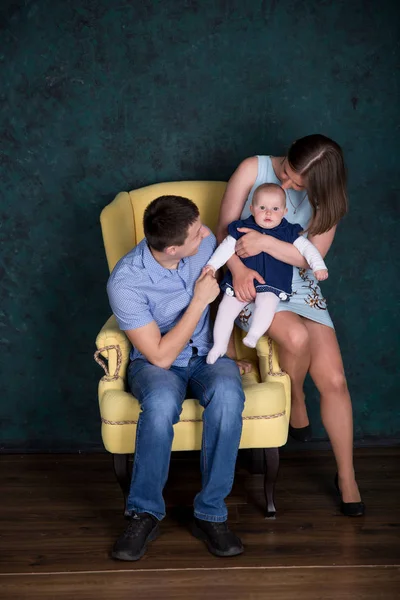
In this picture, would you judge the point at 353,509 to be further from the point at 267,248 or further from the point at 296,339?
the point at 267,248

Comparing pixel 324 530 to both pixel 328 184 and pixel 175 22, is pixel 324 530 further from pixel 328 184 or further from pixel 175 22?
pixel 175 22

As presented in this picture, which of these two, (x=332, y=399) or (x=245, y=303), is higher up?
(x=245, y=303)

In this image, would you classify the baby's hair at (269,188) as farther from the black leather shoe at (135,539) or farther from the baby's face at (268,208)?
the black leather shoe at (135,539)

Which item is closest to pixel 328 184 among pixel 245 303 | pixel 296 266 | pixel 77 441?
pixel 296 266

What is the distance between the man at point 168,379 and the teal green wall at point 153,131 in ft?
2.82

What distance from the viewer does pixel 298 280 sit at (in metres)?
3.21

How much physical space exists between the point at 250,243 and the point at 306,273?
1.18 ft

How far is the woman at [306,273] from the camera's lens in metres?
2.97

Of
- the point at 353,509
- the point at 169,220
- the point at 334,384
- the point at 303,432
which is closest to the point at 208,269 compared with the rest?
the point at 169,220

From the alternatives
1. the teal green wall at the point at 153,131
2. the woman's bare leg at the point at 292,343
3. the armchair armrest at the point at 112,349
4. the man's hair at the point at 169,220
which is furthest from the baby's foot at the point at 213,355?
the teal green wall at the point at 153,131

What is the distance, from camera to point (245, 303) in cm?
306

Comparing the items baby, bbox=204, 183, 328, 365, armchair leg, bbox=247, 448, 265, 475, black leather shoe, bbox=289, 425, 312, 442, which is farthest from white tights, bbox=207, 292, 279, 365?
armchair leg, bbox=247, 448, 265, 475

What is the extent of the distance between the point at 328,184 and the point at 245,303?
21.9 inches

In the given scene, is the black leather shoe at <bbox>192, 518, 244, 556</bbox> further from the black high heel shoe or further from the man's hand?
the man's hand
